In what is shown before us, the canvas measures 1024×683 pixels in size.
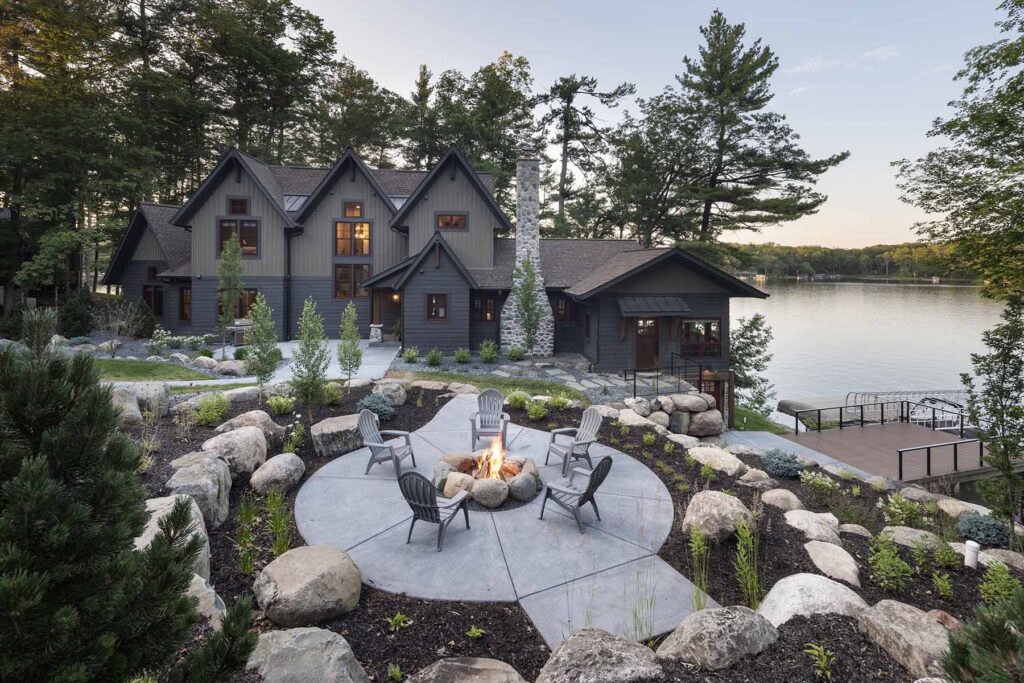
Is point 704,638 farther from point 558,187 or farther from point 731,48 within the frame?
point 558,187

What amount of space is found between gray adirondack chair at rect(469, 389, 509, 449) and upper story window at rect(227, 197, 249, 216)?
18.6 meters

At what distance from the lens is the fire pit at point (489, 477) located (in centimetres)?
664

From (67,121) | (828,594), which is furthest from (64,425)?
(67,121)

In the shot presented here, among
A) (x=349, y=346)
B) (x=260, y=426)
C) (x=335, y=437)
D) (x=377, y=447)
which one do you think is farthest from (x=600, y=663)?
(x=349, y=346)

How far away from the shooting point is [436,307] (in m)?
19.8

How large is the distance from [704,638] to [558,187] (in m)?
31.5

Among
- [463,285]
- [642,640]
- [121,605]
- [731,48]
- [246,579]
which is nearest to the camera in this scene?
[121,605]

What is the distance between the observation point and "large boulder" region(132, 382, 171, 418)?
8.63 metres

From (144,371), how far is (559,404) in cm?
1275

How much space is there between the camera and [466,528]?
19.8ft

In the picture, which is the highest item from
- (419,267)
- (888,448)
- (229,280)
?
(419,267)

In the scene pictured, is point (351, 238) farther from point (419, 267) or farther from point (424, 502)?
point (424, 502)

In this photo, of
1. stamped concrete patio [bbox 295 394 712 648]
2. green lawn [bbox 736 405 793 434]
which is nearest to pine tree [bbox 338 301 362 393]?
stamped concrete patio [bbox 295 394 712 648]

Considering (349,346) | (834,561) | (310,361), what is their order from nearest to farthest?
1. (834,561)
2. (310,361)
3. (349,346)
